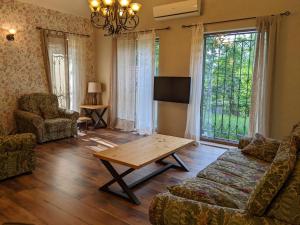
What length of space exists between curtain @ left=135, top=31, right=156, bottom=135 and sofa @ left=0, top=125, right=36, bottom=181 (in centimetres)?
286

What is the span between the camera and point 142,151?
3.16 metres

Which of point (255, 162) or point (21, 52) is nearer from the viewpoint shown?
point (255, 162)

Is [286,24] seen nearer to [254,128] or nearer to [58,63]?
[254,128]

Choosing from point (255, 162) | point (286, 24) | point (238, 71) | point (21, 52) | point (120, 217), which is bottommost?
point (120, 217)

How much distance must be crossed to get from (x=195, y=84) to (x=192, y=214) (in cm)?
376

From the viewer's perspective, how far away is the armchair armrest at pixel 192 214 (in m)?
1.47

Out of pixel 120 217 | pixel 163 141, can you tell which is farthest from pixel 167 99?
pixel 120 217

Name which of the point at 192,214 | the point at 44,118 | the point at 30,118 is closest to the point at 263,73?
the point at 192,214

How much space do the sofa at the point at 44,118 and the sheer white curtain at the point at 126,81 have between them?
126cm

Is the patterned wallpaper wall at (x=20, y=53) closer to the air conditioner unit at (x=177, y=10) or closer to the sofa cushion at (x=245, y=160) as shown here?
the air conditioner unit at (x=177, y=10)

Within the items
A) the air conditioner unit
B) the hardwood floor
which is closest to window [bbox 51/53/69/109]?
the hardwood floor

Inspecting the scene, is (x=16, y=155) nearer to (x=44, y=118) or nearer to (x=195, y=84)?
(x=44, y=118)

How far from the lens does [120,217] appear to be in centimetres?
252

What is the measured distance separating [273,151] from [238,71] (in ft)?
7.59
